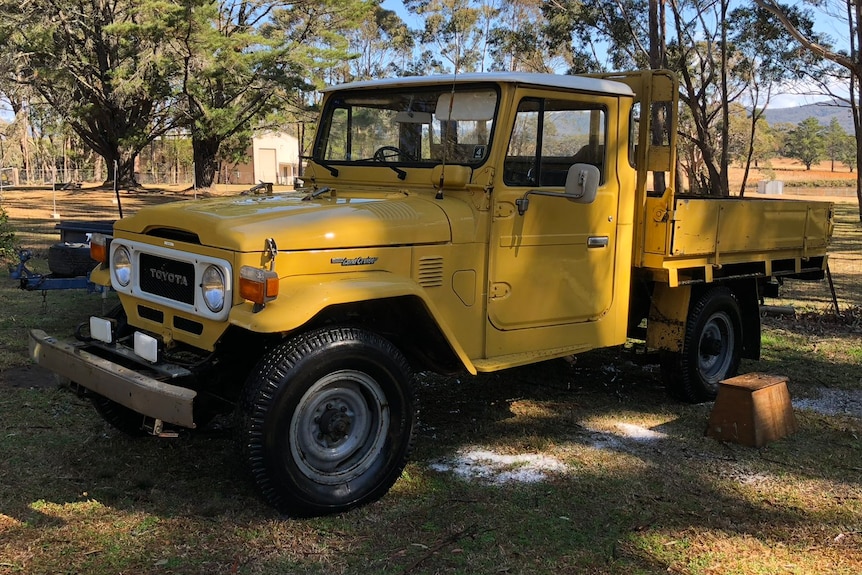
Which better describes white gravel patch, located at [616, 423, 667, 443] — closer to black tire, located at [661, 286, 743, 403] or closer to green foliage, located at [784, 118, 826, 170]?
black tire, located at [661, 286, 743, 403]

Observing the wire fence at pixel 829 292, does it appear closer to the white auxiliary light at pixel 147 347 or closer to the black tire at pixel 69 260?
the white auxiliary light at pixel 147 347

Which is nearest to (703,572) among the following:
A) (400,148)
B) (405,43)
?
A: (400,148)

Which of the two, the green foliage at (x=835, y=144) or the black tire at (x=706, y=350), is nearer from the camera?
the black tire at (x=706, y=350)

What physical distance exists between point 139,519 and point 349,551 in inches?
42.0

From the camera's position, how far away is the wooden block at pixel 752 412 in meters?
4.84

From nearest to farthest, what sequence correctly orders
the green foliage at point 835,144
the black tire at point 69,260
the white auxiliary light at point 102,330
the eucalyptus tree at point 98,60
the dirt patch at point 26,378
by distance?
the white auxiliary light at point 102,330
the dirt patch at point 26,378
the black tire at point 69,260
the eucalyptus tree at point 98,60
the green foliage at point 835,144

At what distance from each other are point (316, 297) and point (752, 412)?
9.74 ft

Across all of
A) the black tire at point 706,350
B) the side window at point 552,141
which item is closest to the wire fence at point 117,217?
the black tire at point 706,350

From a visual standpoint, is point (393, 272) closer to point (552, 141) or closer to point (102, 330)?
point (552, 141)

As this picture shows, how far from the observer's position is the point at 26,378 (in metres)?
5.75

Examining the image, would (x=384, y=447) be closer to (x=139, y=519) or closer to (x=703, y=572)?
(x=139, y=519)

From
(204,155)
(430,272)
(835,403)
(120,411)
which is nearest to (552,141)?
(430,272)

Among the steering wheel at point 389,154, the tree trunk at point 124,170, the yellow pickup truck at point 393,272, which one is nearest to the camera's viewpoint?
the yellow pickup truck at point 393,272

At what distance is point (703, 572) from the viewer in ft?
11.1
